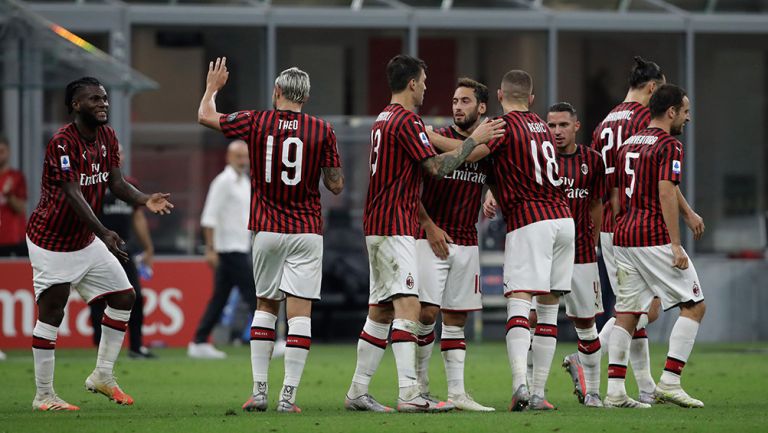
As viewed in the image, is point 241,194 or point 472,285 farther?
point 241,194

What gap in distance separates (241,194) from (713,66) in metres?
9.50

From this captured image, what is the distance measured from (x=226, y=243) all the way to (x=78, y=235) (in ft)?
21.0

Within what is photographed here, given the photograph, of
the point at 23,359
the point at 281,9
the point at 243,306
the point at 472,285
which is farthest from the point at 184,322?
the point at 472,285

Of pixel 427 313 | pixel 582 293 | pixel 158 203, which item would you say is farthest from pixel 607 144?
pixel 158 203

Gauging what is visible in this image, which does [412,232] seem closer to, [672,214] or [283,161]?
[283,161]

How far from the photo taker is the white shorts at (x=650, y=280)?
10648mm

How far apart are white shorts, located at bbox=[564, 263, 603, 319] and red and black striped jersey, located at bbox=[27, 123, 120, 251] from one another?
3.48 metres

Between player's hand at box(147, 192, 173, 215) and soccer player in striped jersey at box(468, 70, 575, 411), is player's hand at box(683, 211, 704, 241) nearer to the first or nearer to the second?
soccer player in striped jersey at box(468, 70, 575, 411)

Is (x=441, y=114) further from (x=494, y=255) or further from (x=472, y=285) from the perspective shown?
(x=472, y=285)

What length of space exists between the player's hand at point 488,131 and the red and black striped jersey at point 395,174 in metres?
0.31

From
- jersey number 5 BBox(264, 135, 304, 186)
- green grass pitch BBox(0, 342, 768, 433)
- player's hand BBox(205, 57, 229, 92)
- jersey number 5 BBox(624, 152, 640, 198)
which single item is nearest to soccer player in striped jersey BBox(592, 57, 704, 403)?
jersey number 5 BBox(624, 152, 640, 198)

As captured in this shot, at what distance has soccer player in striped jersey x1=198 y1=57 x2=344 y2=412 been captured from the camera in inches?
405

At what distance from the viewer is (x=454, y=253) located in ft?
34.5

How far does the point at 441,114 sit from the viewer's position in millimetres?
22281
